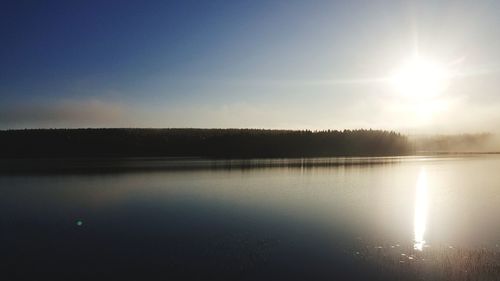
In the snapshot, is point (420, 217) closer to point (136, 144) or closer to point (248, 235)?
point (248, 235)

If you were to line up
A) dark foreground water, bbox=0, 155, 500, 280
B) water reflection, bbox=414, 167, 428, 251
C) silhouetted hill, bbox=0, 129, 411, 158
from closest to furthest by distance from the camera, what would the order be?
1. dark foreground water, bbox=0, 155, 500, 280
2. water reflection, bbox=414, 167, 428, 251
3. silhouetted hill, bbox=0, 129, 411, 158

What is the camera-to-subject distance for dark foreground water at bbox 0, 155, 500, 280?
57.0 ft

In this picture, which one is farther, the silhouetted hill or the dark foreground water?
the silhouetted hill

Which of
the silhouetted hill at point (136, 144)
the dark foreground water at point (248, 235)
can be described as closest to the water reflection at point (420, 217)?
the dark foreground water at point (248, 235)

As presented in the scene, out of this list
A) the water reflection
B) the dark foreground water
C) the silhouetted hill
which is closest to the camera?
the dark foreground water

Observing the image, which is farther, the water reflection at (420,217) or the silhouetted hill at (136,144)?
the silhouetted hill at (136,144)

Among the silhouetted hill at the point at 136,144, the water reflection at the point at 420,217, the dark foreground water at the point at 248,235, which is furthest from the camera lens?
the silhouetted hill at the point at 136,144

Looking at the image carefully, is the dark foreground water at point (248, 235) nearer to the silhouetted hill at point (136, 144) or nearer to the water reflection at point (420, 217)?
the water reflection at point (420, 217)

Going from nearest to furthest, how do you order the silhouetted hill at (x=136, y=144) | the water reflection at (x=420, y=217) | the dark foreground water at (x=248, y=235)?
the dark foreground water at (x=248, y=235), the water reflection at (x=420, y=217), the silhouetted hill at (x=136, y=144)

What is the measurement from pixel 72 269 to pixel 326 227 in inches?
626

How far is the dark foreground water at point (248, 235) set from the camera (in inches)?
684

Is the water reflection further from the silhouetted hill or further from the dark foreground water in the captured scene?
the silhouetted hill

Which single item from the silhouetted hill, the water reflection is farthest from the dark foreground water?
the silhouetted hill

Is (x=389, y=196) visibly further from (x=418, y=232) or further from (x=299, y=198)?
(x=418, y=232)
